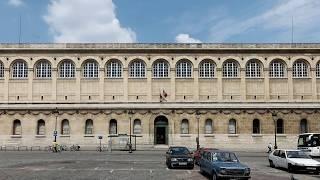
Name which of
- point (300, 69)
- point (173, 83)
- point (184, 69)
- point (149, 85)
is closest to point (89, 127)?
point (149, 85)

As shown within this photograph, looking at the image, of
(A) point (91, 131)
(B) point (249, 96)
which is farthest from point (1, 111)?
(B) point (249, 96)

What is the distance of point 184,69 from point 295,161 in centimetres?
3881

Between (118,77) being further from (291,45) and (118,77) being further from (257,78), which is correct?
(291,45)

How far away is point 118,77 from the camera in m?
68.3

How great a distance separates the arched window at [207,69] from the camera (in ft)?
225

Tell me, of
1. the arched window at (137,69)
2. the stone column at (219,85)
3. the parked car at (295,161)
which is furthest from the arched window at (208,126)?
the parked car at (295,161)

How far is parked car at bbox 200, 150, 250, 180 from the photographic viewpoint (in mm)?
24378

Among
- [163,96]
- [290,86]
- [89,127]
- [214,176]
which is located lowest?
[214,176]

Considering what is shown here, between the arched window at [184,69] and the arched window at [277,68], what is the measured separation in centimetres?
1172

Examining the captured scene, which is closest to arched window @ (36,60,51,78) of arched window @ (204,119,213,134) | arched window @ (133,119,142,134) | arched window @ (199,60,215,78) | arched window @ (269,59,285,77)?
arched window @ (133,119,142,134)

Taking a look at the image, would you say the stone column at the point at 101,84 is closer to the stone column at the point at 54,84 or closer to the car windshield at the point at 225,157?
the stone column at the point at 54,84

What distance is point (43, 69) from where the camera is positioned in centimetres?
6869

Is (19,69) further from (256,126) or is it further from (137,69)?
(256,126)

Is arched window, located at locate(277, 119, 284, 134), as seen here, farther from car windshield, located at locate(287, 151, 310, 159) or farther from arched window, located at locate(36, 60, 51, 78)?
car windshield, located at locate(287, 151, 310, 159)
